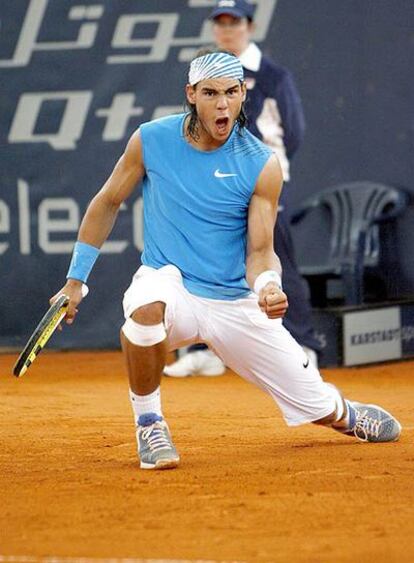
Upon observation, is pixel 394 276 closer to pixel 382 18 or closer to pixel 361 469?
pixel 382 18

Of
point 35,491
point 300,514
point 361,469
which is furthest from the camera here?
point 361,469

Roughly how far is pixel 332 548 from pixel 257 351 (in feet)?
5.59

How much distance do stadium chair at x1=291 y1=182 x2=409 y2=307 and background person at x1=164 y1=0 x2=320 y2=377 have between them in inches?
22.9

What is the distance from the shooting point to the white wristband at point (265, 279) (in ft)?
18.3

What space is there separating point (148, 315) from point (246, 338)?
0.50 m

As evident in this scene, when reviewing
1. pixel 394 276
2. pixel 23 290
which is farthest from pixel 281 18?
pixel 23 290

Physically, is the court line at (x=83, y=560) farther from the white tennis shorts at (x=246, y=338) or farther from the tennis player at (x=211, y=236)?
the white tennis shorts at (x=246, y=338)

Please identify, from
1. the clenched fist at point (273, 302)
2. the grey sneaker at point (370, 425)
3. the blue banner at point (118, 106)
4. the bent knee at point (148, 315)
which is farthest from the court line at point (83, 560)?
the blue banner at point (118, 106)

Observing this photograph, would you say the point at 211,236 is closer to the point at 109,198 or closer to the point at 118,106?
the point at 109,198

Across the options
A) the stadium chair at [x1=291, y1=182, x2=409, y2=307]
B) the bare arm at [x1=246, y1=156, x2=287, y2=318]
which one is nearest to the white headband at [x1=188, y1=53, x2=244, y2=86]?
the bare arm at [x1=246, y1=156, x2=287, y2=318]

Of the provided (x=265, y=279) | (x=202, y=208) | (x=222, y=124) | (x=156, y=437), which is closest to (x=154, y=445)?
(x=156, y=437)

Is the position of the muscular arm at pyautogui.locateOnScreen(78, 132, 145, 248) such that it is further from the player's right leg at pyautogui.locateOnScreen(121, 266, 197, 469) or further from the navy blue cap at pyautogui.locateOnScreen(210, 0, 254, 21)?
the navy blue cap at pyautogui.locateOnScreen(210, 0, 254, 21)

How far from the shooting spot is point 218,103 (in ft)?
19.0

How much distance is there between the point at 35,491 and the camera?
5273mm
